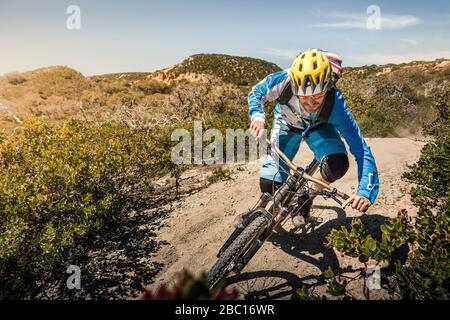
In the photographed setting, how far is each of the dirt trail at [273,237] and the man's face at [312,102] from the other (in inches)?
75.0

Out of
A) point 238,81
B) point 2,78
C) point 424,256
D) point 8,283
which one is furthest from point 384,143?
point 2,78

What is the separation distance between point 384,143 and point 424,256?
7197 millimetres

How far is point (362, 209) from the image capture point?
2752 mm

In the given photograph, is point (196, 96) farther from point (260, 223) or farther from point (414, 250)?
point (414, 250)

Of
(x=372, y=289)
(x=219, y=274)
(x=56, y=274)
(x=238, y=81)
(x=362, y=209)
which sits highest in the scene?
(x=238, y=81)

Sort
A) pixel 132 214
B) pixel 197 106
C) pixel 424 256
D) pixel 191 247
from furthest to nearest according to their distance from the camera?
pixel 197 106 < pixel 132 214 < pixel 191 247 < pixel 424 256

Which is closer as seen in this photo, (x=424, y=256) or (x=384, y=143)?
(x=424, y=256)

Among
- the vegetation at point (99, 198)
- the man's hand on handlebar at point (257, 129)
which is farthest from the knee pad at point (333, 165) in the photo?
the man's hand on handlebar at point (257, 129)

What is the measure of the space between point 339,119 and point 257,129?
0.92m

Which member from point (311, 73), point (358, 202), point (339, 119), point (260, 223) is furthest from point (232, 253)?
point (311, 73)

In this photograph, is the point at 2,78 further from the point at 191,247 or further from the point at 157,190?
the point at 191,247

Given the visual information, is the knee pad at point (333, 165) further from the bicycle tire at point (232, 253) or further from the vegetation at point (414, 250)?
the bicycle tire at point (232, 253)

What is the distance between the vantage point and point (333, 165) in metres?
3.70
